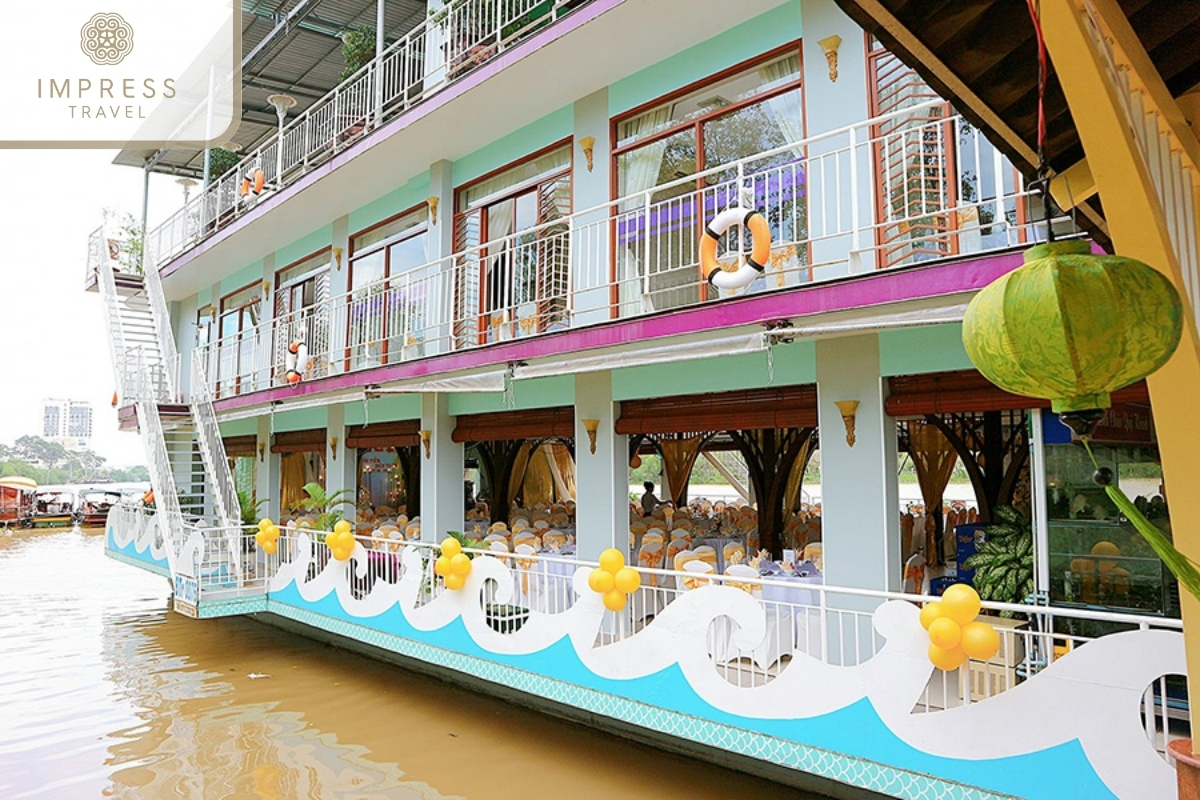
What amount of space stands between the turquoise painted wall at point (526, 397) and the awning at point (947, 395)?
4538 mm

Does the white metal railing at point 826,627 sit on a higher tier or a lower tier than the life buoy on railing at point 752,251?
lower

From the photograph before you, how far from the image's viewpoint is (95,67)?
13188mm

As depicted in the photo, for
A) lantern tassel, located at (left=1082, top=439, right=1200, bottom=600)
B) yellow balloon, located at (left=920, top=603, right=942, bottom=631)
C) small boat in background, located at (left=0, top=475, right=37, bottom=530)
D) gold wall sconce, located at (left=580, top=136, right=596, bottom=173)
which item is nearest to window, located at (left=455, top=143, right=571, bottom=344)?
gold wall sconce, located at (left=580, top=136, right=596, bottom=173)

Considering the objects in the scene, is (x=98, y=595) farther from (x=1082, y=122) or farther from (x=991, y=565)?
(x=1082, y=122)

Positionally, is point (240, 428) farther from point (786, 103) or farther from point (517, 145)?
point (786, 103)

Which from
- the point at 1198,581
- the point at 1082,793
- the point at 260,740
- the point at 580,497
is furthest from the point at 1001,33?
the point at 260,740

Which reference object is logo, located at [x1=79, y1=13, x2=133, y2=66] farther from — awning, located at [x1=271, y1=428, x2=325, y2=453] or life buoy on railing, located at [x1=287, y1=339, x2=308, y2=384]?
awning, located at [x1=271, y1=428, x2=325, y2=453]

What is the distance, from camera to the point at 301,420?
1750 centimetres

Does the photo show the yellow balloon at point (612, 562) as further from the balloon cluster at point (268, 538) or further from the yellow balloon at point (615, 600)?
the balloon cluster at point (268, 538)

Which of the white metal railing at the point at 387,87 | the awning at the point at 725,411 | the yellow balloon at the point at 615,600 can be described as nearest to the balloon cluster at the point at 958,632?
the yellow balloon at the point at 615,600

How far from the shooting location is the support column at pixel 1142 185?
91.4 inches

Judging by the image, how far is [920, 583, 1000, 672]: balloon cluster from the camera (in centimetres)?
495

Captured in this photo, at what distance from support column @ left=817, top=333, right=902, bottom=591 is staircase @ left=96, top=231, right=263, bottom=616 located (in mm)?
8639

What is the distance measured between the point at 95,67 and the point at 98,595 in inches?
466
